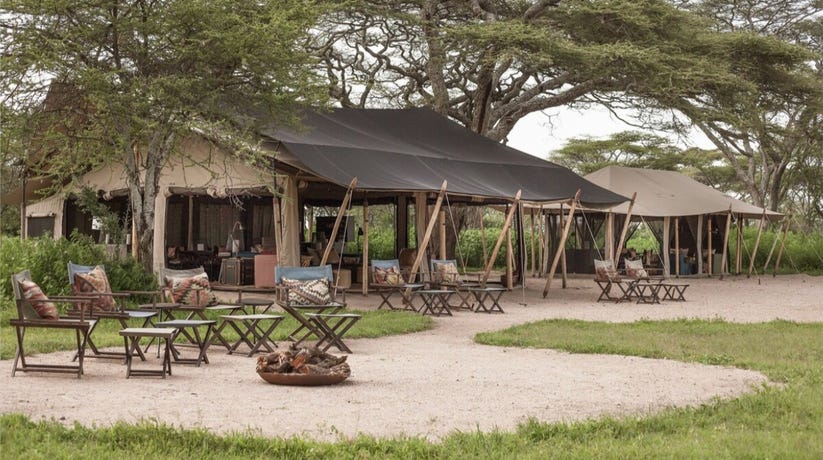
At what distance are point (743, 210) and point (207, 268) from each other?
11.8 meters

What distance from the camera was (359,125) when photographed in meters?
17.1

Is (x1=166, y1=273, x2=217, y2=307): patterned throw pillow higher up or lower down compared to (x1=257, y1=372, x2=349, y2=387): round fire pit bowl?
higher up

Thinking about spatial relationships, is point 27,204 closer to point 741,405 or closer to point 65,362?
point 65,362

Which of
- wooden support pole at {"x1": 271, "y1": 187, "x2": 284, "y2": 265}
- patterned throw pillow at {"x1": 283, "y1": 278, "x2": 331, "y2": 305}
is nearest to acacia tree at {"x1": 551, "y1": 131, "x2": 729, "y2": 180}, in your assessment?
wooden support pole at {"x1": 271, "y1": 187, "x2": 284, "y2": 265}

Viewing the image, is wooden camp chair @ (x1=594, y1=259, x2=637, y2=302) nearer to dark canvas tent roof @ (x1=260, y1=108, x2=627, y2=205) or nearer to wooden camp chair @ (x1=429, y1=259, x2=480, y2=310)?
dark canvas tent roof @ (x1=260, y1=108, x2=627, y2=205)

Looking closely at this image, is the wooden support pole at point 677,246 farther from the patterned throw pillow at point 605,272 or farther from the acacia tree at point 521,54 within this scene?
the patterned throw pillow at point 605,272

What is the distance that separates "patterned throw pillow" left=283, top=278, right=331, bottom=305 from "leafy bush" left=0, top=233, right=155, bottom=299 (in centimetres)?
264

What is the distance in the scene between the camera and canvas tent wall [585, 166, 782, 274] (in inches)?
841

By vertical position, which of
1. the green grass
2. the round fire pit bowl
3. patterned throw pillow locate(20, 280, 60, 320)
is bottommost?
the green grass

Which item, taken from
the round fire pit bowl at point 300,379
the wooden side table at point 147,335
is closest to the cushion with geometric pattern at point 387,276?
the wooden side table at point 147,335

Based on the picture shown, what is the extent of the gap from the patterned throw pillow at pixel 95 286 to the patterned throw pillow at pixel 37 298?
1555 millimetres

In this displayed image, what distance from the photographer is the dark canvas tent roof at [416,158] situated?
13.8 m

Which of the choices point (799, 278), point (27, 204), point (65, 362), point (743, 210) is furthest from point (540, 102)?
point (65, 362)

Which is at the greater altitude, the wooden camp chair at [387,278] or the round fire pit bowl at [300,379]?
the wooden camp chair at [387,278]
